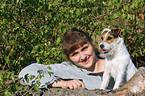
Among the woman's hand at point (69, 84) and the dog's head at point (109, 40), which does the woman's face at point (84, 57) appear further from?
the woman's hand at point (69, 84)

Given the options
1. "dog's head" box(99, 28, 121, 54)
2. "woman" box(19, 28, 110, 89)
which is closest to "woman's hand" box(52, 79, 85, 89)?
"woman" box(19, 28, 110, 89)

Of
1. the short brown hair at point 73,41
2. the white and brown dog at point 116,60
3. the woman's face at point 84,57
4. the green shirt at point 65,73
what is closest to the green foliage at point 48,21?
the short brown hair at point 73,41

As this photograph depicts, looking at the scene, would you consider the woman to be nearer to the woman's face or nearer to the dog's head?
the woman's face

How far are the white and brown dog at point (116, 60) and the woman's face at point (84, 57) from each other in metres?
0.27

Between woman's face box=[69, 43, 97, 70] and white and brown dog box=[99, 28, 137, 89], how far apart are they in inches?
10.5

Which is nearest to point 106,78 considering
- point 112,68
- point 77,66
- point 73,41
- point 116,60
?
point 112,68

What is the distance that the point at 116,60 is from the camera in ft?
8.34

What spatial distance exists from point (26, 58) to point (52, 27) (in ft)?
3.00

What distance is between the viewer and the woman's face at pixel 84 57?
275 cm

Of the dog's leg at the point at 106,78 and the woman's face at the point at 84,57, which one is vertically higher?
the woman's face at the point at 84,57

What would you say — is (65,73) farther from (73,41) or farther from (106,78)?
(106,78)

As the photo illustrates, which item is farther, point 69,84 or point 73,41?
point 73,41

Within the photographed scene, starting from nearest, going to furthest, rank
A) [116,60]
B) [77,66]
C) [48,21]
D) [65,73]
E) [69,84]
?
[69,84] < [116,60] < [65,73] < [77,66] < [48,21]

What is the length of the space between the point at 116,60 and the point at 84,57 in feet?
1.60
